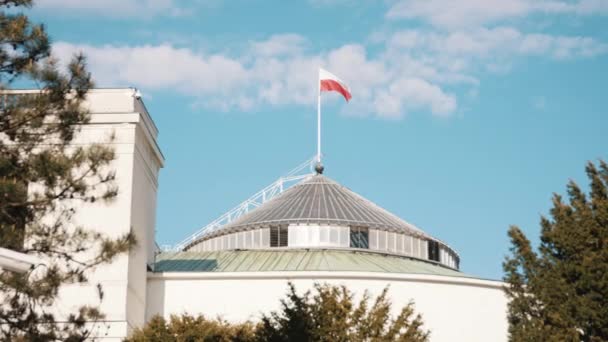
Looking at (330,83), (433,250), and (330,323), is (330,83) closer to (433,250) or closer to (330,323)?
(433,250)

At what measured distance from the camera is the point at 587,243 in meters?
33.6

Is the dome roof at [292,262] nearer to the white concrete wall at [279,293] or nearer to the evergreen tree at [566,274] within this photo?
the white concrete wall at [279,293]

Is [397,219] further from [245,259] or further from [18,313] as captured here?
[18,313]

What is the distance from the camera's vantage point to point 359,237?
49.0 m

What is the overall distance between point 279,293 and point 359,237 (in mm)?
6756

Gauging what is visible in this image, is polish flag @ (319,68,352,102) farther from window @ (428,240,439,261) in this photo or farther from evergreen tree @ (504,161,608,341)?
evergreen tree @ (504,161,608,341)

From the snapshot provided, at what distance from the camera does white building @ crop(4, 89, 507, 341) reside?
4078cm

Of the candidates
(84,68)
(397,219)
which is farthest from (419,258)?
(84,68)

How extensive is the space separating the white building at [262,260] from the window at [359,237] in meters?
0.04

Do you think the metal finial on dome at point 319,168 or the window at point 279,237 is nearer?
the window at point 279,237

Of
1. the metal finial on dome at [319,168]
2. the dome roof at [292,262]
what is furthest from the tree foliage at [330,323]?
the metal finial on dome at [319,168]

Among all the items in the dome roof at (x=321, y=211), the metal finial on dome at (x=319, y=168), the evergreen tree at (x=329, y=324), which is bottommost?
the evergreen tree at (x=329, y=324)

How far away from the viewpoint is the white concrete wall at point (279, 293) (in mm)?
43406

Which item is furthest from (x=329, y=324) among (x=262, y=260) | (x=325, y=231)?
(x=325, y=231)
